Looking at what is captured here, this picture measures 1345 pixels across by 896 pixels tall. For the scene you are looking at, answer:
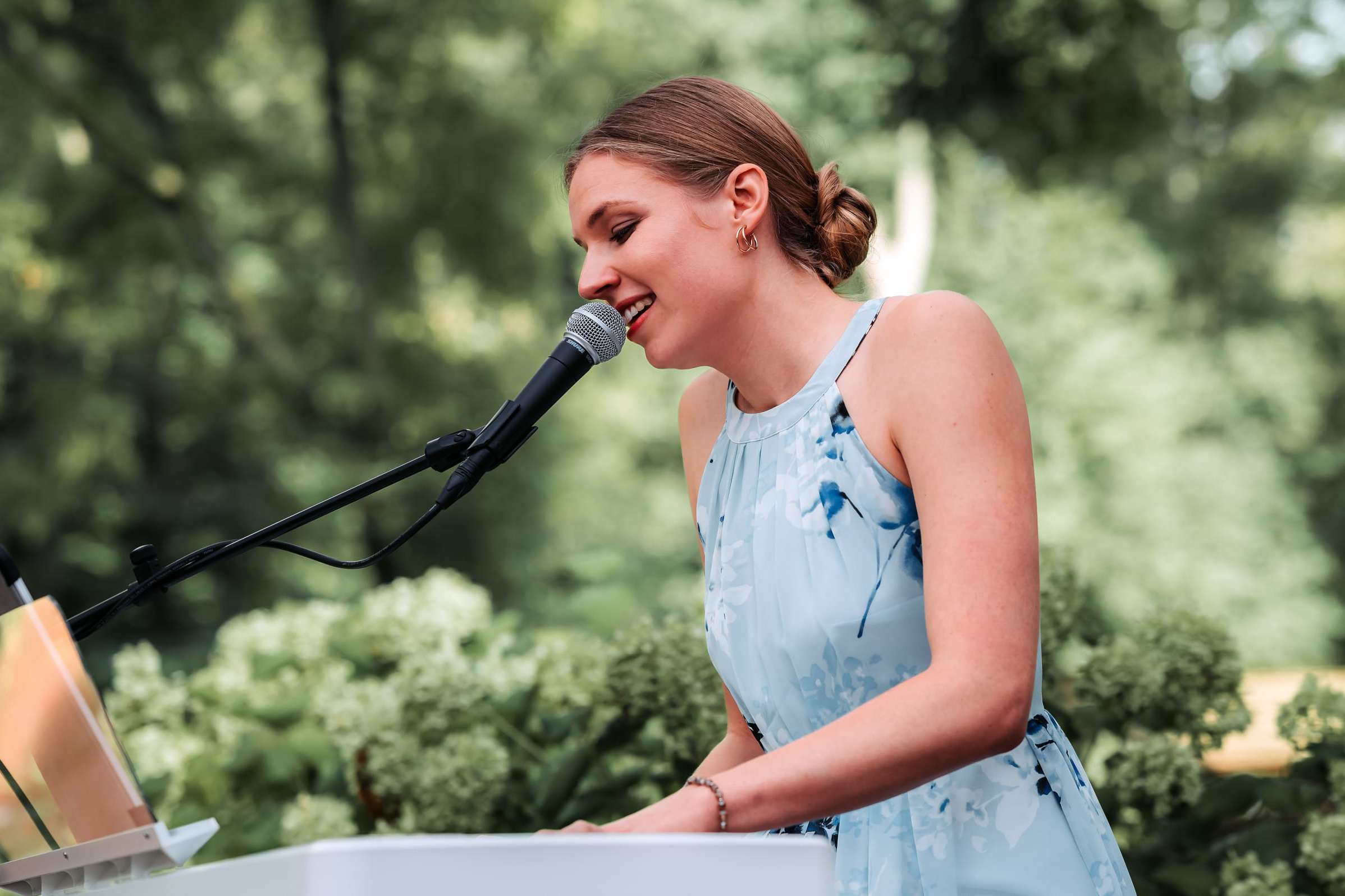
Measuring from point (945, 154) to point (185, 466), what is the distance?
22.9 feet

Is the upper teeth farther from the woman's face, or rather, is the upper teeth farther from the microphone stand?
the microphone stand

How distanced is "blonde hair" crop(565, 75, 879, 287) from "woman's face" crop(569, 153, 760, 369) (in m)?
0.03

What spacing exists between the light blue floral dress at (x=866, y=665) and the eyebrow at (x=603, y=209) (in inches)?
12.8

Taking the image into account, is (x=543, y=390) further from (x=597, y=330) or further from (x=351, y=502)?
(x=351, y=502)

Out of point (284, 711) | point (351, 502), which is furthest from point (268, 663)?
point (351, 502)

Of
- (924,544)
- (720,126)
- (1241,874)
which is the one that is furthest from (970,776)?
(1241,874)

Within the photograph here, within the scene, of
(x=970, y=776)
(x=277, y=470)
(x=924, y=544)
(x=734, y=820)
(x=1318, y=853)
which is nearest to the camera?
(x=734, y=820)

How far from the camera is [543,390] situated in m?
1.37

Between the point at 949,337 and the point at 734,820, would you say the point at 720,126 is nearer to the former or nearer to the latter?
the point at 949,337

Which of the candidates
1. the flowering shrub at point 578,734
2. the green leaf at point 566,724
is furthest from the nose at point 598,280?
the green leaf at point 566,724

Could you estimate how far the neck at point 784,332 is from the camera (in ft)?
4.95

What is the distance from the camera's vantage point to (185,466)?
9.74m

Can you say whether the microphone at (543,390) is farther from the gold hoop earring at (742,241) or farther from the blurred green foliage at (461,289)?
the blurred green foliage at (461,289)

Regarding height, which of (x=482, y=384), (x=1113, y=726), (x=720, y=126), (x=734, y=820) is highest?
(x=482, y=384)
